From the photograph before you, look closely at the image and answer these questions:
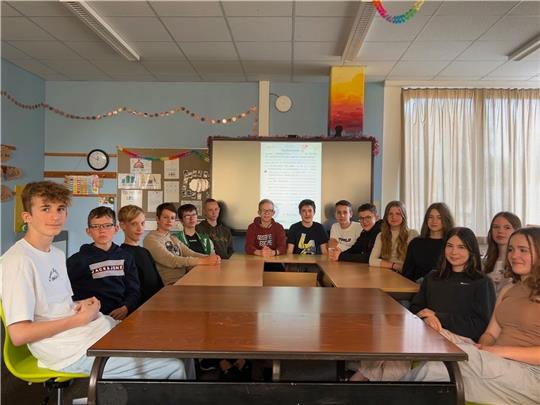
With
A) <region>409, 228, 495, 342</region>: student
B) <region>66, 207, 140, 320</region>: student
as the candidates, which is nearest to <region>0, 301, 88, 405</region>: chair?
<region>66, 207, 140, 320</region>: student

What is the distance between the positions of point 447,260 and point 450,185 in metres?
3.41

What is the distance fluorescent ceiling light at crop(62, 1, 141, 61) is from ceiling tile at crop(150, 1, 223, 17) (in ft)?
1.65

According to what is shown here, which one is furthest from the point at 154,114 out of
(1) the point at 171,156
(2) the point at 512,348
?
(2) the point at 512,348

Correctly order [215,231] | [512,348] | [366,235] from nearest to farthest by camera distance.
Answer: [512,348]
[366,235]
[215,231]

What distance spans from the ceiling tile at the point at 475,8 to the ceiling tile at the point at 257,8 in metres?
1.20

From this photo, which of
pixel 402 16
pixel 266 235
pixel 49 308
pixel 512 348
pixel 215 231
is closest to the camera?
pixel 512 348

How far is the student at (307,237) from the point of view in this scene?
4.27 meters

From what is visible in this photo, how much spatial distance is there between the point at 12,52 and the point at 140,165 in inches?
70.6

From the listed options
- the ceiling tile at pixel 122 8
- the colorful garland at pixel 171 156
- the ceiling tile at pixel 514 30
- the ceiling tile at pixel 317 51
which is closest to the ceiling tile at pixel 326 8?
the ceiling tile at pixel 317 51

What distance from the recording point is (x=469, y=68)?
15.5 feet

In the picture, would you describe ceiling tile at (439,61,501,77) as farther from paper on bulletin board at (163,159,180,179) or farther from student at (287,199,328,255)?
paper on bulletin board at (163,159,180,179)

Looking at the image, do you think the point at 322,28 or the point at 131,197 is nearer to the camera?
the point at 322,28

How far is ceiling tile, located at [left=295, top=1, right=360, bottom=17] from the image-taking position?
325cm

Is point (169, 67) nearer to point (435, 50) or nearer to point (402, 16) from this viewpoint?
point (435, 50)
